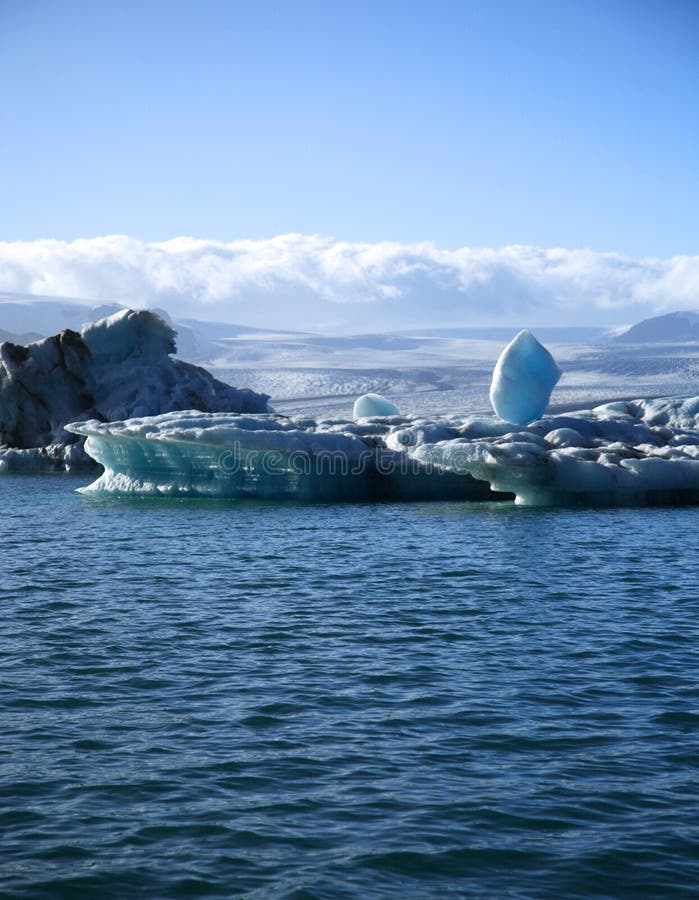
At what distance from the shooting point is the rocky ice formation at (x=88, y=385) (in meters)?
33.3

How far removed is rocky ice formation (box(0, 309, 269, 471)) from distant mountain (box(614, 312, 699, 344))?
75.8 meters

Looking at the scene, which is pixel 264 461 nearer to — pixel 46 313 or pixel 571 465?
pixel 571 465

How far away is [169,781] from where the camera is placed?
238 inches

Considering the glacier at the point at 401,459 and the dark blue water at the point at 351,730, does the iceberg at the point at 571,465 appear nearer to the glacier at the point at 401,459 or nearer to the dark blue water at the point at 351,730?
the glacier at the point at 401,459

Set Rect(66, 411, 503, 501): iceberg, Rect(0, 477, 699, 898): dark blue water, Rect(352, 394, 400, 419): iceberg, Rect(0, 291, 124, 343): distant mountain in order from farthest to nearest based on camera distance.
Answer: Rect(0, 291, 124, 343): distant mountain → Rect(352, 394, 400, 419): iceberg → Rect(66, 411, 503, 501): iceberg → Rect(0, 477, 699, 898): dark blue water

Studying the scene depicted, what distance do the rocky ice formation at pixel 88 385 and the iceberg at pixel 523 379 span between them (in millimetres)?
12144

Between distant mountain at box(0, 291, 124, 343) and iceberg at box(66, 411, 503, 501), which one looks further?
distant mountain at box(0, 291, 124, 343)

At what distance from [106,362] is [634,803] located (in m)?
30.1

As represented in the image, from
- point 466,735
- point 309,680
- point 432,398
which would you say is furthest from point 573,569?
point 432,398

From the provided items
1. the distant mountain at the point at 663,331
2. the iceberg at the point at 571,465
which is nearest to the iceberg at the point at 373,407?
the iceberg at the point at 571,465

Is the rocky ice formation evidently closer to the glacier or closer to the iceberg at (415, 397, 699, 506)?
the glacier

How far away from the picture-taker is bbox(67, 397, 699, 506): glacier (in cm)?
1908

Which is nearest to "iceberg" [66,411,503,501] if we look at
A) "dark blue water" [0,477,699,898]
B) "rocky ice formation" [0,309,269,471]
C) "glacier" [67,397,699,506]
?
"glacier" [67,397,699,506]

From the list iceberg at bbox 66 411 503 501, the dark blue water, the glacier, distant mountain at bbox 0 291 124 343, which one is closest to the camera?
the dark blue water
